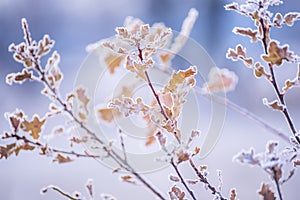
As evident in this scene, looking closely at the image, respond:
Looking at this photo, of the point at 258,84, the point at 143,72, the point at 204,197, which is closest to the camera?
the point at 143,72

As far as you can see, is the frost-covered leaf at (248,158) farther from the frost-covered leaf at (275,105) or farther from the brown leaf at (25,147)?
the brown leaf at (25,147)

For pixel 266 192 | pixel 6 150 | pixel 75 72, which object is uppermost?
pixel 75 72

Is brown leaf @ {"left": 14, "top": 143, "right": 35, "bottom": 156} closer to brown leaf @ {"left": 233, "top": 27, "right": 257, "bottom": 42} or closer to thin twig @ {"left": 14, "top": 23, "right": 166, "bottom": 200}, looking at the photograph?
thin twig @ {"left": 14, "top": 23, "right": 166, "bottom": 200}

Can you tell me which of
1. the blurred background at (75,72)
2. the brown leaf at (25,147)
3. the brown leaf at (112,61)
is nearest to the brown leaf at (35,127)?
the brown leaf at (25,147)

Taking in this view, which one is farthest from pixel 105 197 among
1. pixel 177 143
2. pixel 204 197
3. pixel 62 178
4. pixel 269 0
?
pixel 62 178

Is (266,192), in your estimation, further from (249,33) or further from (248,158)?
(249,33)

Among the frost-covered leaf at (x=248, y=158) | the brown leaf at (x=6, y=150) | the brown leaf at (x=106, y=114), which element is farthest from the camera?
the brown leaf at (x=106, y=114)

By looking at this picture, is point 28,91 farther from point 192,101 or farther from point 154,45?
point 154,45

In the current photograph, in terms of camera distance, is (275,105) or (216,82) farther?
(216,82)

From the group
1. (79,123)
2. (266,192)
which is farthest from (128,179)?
(266,192)
